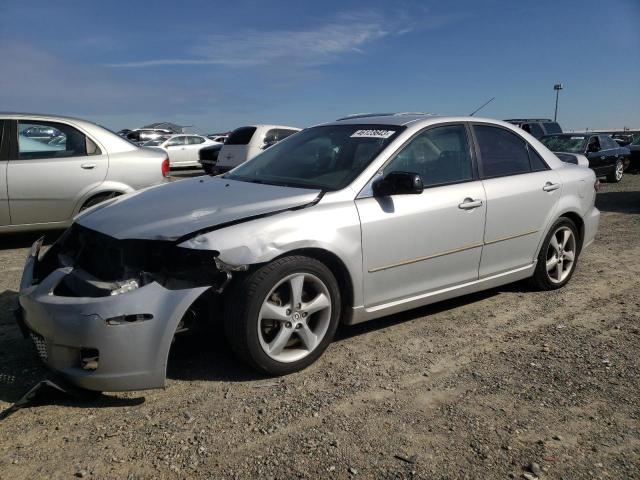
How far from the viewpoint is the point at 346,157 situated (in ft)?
12.8

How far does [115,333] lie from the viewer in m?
2.74

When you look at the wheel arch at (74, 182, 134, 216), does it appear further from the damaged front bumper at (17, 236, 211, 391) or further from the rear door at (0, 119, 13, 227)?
the damaged front bumper at (17, 236, 211, 391)

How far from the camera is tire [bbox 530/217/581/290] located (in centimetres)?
471

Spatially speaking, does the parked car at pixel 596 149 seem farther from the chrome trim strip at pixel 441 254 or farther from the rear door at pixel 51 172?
the rear door at pixel 51 172

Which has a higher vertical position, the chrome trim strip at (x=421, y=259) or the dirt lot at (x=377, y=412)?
the chrome trim strip at (x=421, y=259)

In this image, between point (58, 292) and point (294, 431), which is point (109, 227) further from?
point (294, 431)

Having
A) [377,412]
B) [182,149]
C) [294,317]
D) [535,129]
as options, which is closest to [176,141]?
[182,149]

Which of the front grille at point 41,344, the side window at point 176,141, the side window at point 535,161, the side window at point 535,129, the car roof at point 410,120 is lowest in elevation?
the front grille at point 41,344

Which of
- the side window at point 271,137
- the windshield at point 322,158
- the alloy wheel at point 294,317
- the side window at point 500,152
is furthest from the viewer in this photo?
the side window at point 271,137

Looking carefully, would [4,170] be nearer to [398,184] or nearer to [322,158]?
[322,158]

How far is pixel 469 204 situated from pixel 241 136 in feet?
34.2

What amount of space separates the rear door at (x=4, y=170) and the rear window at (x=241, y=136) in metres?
7.45

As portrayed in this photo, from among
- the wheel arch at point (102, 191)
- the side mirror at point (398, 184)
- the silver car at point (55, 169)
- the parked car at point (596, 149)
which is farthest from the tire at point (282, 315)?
the parked car at point (596, 149)

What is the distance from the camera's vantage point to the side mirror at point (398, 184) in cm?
350
